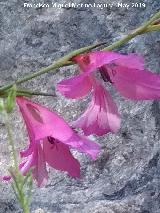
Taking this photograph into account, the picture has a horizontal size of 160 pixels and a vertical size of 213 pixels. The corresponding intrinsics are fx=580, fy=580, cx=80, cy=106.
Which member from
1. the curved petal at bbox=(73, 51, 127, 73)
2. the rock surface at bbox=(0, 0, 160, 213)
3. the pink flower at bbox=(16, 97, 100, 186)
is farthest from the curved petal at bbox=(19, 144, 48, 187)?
the rock surface at bbox=(0, 0, 160, 213)

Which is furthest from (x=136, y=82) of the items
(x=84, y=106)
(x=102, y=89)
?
(x=84, y=106)

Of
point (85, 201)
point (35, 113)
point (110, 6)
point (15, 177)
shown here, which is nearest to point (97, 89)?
point (35, 113)

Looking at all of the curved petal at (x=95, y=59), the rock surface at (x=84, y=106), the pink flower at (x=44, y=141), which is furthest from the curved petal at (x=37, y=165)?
the rock surface at (x=84, y=106)

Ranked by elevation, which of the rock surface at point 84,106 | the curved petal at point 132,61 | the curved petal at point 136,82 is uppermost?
the curved petal at point 132,61

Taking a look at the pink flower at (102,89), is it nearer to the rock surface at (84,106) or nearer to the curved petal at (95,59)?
the curved petal at (95,59)

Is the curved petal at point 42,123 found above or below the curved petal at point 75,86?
below

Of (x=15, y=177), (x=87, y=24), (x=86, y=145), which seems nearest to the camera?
(x=15, y=177)

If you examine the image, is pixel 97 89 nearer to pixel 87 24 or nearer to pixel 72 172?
pixel 72 172

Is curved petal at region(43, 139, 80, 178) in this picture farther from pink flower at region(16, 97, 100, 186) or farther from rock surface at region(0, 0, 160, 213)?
rock surface at region(0, 0, 160, 213)
